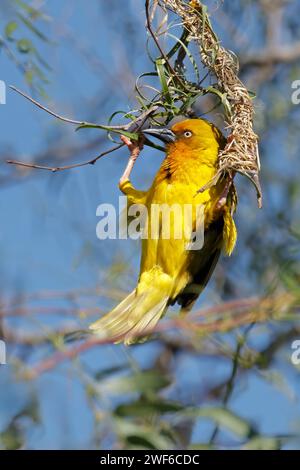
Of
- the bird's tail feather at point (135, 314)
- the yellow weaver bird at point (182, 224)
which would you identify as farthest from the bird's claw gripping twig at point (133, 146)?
the bird's tail feather at point (135, 314)

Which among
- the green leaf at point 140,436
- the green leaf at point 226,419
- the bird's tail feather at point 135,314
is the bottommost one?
the green leaf at point 140,436

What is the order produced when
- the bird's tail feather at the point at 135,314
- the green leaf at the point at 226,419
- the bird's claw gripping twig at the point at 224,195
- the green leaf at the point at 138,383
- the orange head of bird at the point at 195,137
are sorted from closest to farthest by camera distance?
the green leaf at the point at 138,383 < the green leaf at the point at 226,419 < the bird's tail feather at the point at 135,314 < the bird's claw gripping twig at the point at 224,195 < the orange head of bird at the point at 195,137

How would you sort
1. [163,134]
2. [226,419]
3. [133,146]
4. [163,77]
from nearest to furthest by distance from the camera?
[226,419]
[163,77]
[133,146]
[163,134]

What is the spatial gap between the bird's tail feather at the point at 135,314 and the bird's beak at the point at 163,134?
549 millimetres

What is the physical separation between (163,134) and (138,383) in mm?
1710

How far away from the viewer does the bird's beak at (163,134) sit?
10.7 feet

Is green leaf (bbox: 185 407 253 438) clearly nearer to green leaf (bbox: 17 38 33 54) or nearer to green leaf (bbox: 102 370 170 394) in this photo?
green leaf (bbox: 102 370 170 394)

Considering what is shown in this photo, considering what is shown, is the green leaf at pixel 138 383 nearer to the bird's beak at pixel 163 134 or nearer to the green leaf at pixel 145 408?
the green leaf at pixel 145 408

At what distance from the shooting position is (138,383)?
1.82 m

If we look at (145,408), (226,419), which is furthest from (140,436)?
(226,419)

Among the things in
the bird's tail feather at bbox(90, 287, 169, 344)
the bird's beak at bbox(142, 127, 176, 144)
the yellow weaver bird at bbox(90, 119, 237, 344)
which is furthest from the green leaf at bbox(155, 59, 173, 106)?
the bird's tail feather at bbox(90, 287, 169, 344)

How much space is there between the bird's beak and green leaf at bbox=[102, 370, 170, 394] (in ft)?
4.66

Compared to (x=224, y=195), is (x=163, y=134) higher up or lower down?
higher up

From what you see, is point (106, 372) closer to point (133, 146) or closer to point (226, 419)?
point (226, 419)
